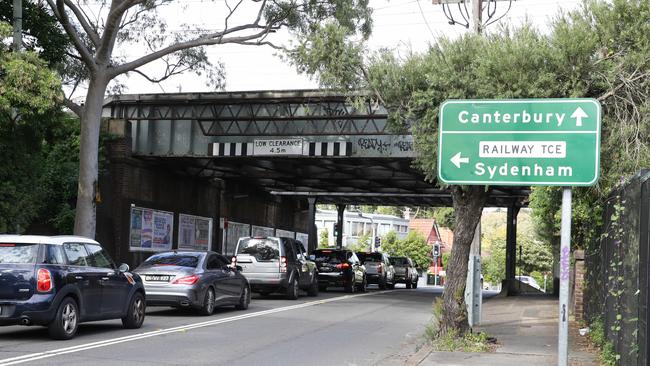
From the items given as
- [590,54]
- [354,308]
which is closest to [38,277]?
[590,54]

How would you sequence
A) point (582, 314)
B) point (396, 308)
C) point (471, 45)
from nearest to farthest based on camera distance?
point (471, 45) → point (582, 314) → point (396, 308)

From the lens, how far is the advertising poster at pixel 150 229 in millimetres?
28938

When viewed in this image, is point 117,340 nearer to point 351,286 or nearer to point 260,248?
point 260,248

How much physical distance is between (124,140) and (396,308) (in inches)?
491

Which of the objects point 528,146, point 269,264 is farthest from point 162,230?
point 528,146

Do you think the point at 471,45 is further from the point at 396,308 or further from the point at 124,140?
the point at 124,140

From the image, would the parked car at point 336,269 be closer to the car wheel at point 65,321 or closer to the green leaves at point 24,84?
the green leaves at point 24,84

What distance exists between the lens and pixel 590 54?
11.2m

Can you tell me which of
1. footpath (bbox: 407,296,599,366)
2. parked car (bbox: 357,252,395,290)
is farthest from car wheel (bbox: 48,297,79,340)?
parked car (bbox: 357,252,395,290)

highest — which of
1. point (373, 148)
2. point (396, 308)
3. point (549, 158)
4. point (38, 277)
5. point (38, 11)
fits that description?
point (38, 11)

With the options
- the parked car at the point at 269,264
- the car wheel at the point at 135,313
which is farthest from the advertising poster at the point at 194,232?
the car wheel at the point at 135,313

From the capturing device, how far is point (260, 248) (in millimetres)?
23203

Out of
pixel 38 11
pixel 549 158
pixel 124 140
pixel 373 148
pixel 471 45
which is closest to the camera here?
pixel 549 158

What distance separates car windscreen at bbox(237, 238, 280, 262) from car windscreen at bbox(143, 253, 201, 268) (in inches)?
236
